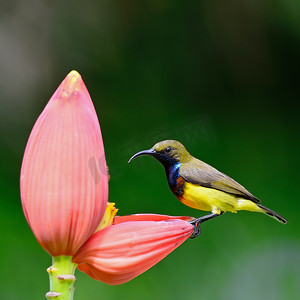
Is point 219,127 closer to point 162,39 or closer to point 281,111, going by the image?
point 281,111

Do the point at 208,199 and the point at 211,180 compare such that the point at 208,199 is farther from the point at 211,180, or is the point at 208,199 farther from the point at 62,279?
the point at 62,279

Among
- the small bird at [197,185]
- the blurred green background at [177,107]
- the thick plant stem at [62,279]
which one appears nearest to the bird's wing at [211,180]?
the small bird at [197,185]

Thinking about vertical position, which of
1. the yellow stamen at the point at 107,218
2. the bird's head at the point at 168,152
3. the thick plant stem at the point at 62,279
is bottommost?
the thick plant stem at the point at 62,279

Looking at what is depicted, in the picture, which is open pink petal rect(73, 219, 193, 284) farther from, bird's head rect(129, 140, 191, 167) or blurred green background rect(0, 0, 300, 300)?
blurred green background rect(0, 0, 300, 300)

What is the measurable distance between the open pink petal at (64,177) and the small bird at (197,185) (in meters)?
0.07

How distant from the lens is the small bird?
1.25ft

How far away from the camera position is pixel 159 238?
33 cm

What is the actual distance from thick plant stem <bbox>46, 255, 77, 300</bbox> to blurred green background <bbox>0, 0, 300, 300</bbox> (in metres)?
0.44

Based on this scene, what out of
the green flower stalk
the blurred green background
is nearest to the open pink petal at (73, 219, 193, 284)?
the green flower stalk

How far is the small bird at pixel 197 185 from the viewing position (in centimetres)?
38

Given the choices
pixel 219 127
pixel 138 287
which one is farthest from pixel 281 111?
pixel 138 287

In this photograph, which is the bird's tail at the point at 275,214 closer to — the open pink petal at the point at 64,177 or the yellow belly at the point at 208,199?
the yellow belly at the point at 208,199

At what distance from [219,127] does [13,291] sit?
0.47 m

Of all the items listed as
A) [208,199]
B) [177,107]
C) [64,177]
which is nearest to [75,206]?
[64,177]
